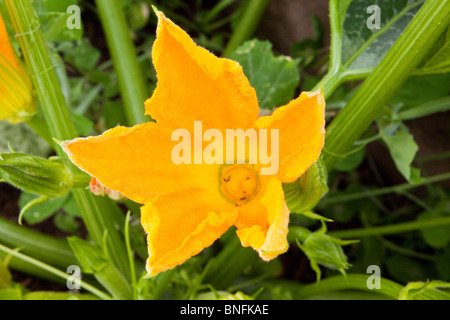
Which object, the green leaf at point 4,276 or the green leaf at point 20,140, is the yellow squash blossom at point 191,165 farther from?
the green leaf at point 20,140

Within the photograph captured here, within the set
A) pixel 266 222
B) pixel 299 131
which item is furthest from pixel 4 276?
pixel 299 131

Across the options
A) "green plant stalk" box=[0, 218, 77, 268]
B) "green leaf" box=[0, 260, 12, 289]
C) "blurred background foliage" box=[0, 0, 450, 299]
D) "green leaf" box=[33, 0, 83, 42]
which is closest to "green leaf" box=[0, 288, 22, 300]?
"green leaf" box=[0, 260, 12, 289]

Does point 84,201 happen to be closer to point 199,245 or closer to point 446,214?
point 199,245

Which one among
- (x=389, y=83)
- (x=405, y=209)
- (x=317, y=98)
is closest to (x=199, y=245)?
(x=317, y=98)

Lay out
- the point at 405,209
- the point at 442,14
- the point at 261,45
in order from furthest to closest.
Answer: the point at 405,209 → the point at 261,45 → the point at 442,14

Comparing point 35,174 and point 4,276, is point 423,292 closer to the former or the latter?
point 35,174

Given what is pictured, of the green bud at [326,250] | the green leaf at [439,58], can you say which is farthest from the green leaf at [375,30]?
the green bud at [326,250]
